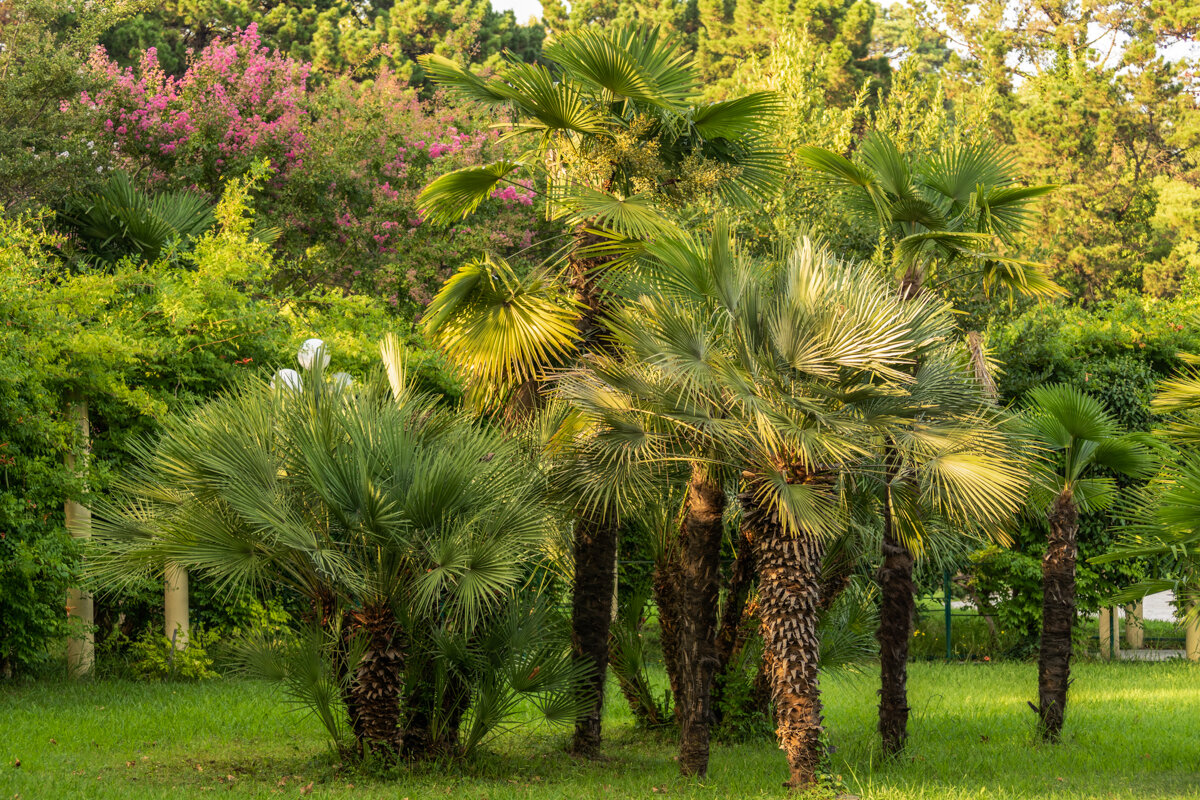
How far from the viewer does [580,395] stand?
791cm

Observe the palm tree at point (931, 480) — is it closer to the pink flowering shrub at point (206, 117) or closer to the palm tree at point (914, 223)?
the palm tree at point (914, 223)

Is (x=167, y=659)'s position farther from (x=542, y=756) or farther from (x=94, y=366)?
(x=542, y=756)

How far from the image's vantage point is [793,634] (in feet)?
25.3

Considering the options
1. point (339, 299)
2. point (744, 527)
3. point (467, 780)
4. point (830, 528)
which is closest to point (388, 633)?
point (467, 780)

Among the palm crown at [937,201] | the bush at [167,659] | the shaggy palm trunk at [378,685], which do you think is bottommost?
the bush at [167,659]

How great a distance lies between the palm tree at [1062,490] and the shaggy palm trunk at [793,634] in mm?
3052

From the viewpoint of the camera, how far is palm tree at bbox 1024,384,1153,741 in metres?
9.84

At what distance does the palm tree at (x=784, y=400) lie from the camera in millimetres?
7391

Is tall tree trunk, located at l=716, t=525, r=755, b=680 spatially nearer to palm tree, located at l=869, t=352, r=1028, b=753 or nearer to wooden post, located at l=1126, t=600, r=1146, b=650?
palm tree, located at l=869, t=352, r=1028, b=753

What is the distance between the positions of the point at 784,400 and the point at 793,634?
157 cm

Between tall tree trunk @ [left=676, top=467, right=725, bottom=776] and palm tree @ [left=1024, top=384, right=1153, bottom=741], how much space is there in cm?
313

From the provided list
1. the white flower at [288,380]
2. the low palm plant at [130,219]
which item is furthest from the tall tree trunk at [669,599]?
the low palm plant at [130,219]

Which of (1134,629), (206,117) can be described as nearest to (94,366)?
(206,117)

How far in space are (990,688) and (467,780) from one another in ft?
25.3
